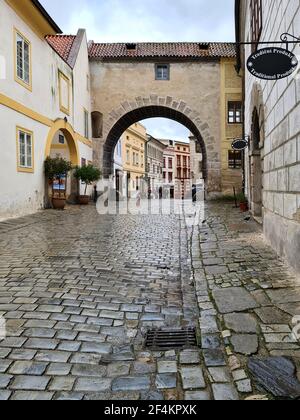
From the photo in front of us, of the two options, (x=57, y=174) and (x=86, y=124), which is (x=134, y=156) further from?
(x=57, y=174)

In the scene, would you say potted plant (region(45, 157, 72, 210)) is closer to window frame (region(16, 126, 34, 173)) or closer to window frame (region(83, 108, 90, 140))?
window frame (region(16, 126, 34, 173))

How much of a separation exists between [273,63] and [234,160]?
61.6 feet

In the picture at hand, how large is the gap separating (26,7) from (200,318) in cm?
1243

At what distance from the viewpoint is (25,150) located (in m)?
13.0

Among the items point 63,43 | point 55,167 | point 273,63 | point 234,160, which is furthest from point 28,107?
point 234,160

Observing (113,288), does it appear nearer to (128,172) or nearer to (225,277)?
(225,277)

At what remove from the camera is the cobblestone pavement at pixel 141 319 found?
2.50m

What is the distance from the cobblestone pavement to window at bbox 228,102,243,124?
16822 mm

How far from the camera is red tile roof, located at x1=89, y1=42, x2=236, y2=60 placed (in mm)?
22781

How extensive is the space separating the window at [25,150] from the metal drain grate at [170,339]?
10294mm

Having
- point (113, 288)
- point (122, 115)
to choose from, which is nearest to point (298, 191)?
point (113, 288)

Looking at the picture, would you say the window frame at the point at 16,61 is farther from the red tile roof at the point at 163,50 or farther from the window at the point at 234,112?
the window at the point at 234,112

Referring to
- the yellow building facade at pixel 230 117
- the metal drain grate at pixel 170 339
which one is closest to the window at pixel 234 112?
the yellow building facade at pixel 230 117

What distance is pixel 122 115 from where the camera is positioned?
22984 millimetres
